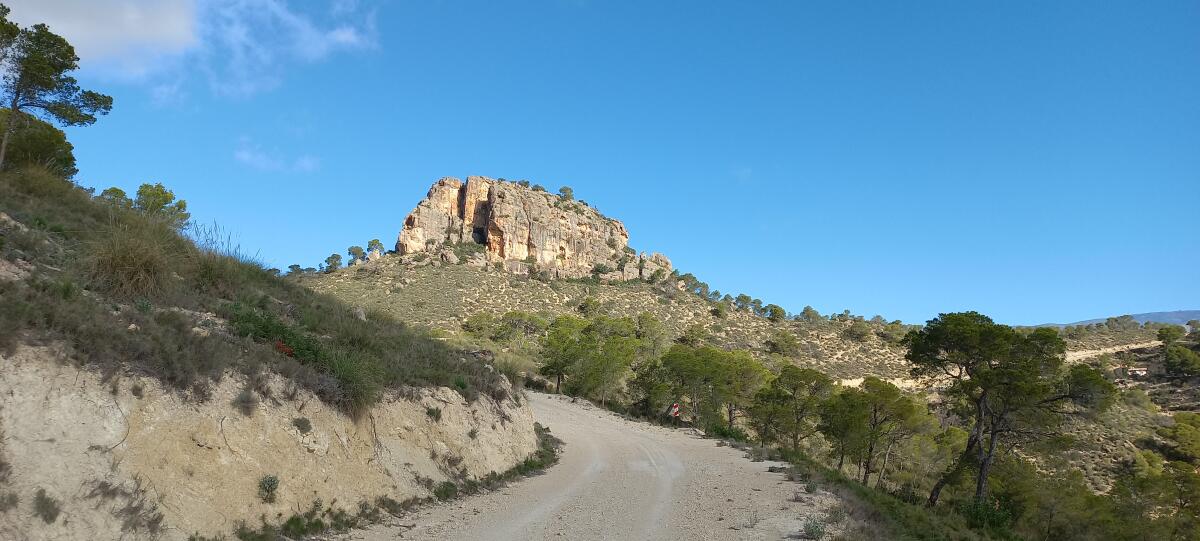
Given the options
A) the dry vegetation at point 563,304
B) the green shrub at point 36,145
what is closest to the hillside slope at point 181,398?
the green shrub at point 36,145

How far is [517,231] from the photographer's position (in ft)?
334

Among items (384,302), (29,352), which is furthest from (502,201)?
(29,352)

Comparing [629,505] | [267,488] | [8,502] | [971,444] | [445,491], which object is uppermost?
[8,502]

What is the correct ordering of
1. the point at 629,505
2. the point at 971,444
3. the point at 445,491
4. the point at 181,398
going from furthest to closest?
1. the point at 971,444
2. the point at 629,505
3. the point at 445,491
4. the point at 181,398

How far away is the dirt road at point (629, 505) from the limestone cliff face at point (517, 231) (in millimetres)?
81252

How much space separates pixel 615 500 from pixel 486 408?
454cm

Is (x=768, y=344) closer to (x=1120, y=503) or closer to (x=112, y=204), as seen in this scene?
(x=1120, y=503)

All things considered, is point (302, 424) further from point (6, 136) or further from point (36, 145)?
point (36, 145)

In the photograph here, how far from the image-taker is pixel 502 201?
103688 mm

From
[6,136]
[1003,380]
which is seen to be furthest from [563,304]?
[6,136]

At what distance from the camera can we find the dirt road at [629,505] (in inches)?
368

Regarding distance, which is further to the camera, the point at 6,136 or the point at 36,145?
the point at 36,145

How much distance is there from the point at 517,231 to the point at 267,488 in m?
95.4

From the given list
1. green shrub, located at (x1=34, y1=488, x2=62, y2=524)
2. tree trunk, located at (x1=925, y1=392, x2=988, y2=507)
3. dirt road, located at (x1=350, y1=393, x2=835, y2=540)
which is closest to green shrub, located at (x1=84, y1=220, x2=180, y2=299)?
green shrub, located at (x1=34, y1=488, x2=62, y2=524)
